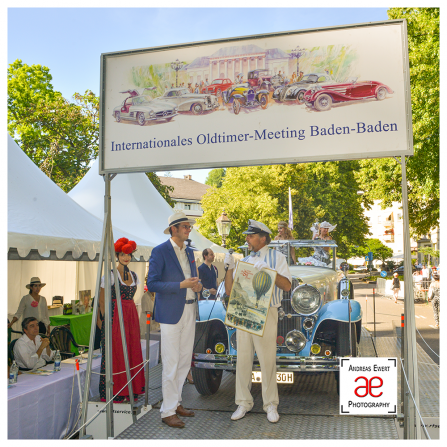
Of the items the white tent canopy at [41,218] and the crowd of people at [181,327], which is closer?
the crowd of people at [181,327]

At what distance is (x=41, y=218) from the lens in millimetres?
6340

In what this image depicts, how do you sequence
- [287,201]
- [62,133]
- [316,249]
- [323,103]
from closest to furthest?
1. [323,103]
2. [316,249]
3. [62,133]
4. [287,201]

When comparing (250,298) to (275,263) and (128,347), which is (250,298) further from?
(128,347)

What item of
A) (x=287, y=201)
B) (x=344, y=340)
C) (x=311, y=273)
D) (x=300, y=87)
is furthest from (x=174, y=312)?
(x=287, y=201)

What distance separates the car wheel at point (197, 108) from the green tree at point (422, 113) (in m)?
13.8

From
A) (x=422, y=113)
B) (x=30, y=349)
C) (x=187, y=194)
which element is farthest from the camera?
(x=187, y=194)

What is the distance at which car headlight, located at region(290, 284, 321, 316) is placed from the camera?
561 cm

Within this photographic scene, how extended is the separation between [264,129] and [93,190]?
8597 millimetres

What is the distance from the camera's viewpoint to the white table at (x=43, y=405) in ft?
13.9

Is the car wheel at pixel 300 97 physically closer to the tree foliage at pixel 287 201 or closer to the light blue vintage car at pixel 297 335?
the light blue vintage car at pixel 297 335

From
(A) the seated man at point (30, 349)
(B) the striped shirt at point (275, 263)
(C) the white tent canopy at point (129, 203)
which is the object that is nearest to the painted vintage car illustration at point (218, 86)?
→ (B) the striped shirt at point (275, 263)

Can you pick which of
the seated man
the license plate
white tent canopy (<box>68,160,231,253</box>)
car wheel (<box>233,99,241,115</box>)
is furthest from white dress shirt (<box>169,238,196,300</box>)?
white tent canopy (<box>68,160,231,253</box>)

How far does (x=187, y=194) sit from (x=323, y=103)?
65.3 metres

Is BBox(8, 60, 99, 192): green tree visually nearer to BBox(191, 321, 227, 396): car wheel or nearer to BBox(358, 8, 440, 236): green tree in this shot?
BBox(358, 8, 440, 236): green tree
